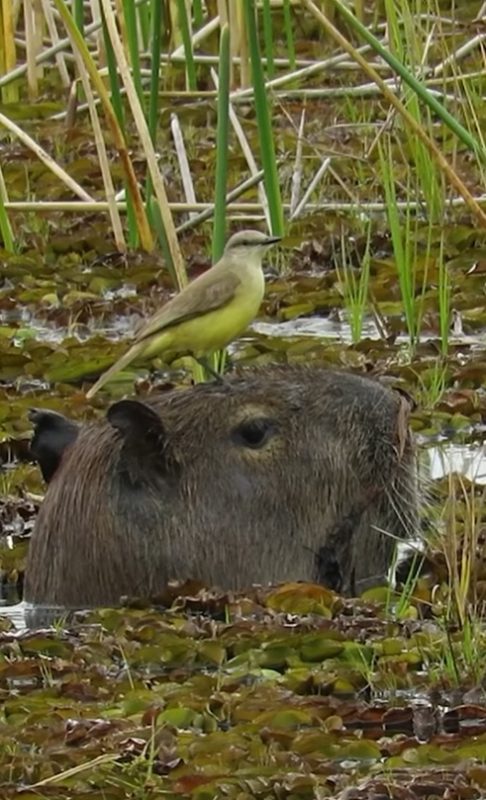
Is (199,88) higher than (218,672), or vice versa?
(199,88)

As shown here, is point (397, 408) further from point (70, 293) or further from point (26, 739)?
point (70, 293)

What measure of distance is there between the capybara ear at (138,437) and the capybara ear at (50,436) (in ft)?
0.87

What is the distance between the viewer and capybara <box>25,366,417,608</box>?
17.1 feet

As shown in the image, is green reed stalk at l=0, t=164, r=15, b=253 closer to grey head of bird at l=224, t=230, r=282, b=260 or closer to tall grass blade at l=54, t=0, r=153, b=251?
tall grass blade at l=54, t=0, r=153, b=251

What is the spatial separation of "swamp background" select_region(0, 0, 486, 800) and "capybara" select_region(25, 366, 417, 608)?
0.48ft

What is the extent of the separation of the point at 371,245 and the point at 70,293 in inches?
42.8

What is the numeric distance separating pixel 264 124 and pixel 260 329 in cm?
89

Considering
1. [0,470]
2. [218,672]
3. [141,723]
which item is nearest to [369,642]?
[218,672]

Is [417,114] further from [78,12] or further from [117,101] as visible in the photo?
[78,12]

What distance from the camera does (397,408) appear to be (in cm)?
533

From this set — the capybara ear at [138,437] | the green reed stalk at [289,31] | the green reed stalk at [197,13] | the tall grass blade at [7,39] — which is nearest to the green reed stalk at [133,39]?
the green reed stalk at [289,31]

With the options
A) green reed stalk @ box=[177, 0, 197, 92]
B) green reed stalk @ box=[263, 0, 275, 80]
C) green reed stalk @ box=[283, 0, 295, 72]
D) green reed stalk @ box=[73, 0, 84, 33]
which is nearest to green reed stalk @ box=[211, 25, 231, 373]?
green reed stalk @ box=[263, 0, 275, 80]

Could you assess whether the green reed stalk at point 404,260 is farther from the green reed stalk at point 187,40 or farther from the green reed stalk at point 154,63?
the green reed stalk at point 187,40

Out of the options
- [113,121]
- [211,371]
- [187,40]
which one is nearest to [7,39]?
[187,40]
